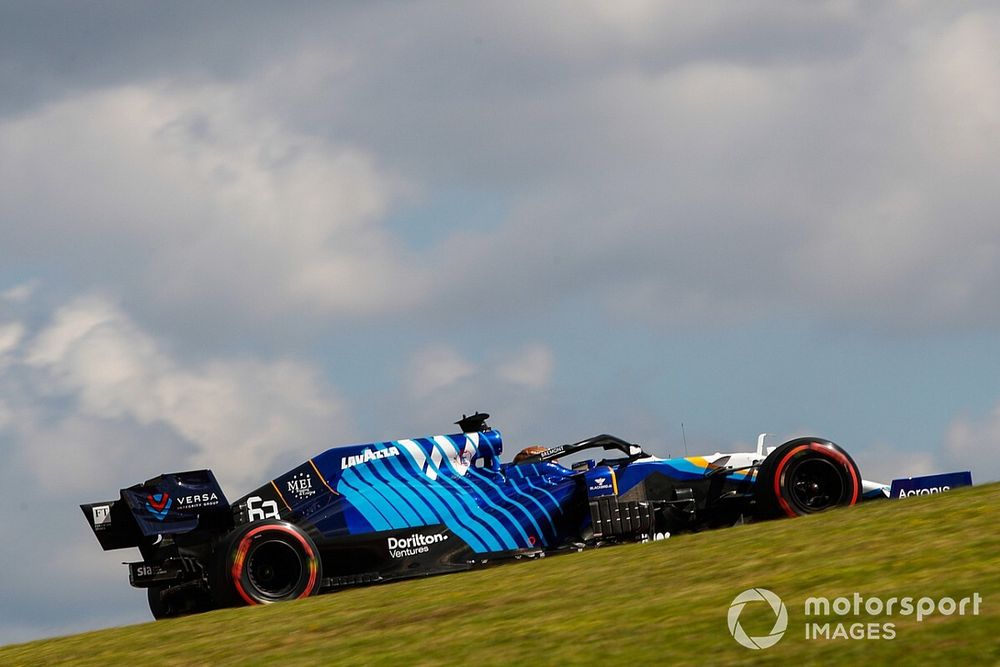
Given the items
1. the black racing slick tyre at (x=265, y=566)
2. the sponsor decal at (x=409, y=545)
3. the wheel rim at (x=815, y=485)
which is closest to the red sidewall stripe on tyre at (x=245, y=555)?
the black racing slick tyre at (x=265, y=566)

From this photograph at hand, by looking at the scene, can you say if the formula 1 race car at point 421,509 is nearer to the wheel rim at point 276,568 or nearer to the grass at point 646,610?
the wheel rim at point 276,568

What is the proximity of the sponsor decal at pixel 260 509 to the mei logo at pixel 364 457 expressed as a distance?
0.91 m

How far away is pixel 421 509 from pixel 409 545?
1.62ft

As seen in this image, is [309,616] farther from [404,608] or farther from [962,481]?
[962,481]

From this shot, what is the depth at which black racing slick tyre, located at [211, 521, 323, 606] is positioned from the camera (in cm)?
1495

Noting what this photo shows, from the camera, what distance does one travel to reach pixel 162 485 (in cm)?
1655

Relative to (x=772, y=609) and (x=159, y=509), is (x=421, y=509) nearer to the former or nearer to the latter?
(x=159, y=509)

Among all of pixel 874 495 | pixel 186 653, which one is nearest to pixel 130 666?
pixel 186 653

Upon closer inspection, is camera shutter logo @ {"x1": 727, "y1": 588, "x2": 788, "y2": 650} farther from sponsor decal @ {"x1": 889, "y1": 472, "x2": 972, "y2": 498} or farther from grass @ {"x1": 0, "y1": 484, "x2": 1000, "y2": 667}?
sponsor decal @ {"x1": 889, "y1": 472, "x2": 972, "y2": 498}

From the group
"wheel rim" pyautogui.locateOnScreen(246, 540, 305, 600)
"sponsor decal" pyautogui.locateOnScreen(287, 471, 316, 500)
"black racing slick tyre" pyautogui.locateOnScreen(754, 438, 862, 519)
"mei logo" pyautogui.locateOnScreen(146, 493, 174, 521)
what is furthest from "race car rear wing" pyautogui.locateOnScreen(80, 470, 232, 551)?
"black racing slick tyre" pyautogui.locateOnScreen(754, 438, 862, 519)

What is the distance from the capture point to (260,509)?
1653 centimetres

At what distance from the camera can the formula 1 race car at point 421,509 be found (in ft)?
50.9
